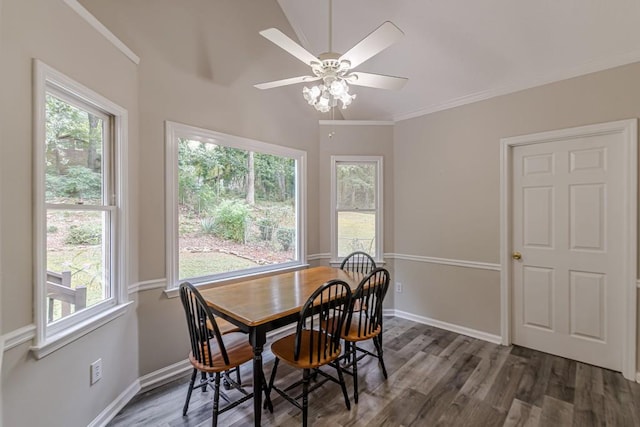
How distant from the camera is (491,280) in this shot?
3.09m

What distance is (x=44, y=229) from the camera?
147 cm

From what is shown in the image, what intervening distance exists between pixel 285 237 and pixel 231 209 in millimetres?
812

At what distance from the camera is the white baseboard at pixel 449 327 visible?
3.09 m

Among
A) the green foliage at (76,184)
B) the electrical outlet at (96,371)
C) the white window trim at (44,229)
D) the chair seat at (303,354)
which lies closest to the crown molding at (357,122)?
the white window trim at (44,229)

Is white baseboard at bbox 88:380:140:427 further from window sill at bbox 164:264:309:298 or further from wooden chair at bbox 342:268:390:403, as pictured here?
wooden chair at bbox 342:268:390:403

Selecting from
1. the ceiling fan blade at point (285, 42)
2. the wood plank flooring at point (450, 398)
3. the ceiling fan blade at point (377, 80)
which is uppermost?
the ceiling fan blade at point (285, 42)

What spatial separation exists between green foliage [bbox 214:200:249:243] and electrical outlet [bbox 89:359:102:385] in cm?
131

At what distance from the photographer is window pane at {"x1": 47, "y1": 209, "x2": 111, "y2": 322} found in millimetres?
1614

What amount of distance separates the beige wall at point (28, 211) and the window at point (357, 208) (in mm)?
2644

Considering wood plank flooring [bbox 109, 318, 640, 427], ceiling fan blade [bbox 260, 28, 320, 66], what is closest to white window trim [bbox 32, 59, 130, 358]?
wood plank flooring [bbox 109, 318, 640, 427]

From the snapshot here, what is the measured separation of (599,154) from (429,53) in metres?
Result: 1.81

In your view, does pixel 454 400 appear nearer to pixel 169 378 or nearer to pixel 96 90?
pixel 169 378

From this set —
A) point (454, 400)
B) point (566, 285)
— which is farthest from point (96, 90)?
point (566, 285)

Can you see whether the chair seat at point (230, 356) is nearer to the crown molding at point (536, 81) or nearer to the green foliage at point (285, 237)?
the green foliage at point (285, 237)
